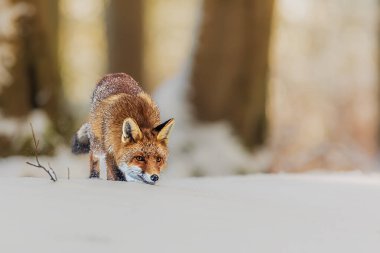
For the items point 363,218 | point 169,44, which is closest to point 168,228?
point 363,218

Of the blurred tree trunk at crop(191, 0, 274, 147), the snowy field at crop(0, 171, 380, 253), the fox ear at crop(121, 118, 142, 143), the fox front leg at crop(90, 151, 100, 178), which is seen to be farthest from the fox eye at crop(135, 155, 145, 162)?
the blurred tree trunk at crop(191, 0, 274, 147)

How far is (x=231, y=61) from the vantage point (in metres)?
11.2

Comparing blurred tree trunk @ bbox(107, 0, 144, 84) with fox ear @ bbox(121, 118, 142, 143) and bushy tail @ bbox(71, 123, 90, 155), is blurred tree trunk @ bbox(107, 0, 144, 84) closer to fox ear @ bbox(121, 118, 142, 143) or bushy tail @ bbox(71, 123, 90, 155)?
bushy tail @ bbox(71, 123, 90, 155)

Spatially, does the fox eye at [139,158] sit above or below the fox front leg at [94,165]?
above

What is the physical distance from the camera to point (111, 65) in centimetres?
1622

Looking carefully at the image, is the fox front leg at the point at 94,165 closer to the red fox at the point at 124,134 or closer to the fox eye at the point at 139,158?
the red fox at the point at 124,134

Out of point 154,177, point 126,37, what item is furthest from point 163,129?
point 126,37

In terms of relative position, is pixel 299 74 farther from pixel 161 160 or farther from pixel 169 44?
pixel 161 160

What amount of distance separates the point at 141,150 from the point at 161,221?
1150 mm

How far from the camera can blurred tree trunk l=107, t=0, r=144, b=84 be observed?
53.3ft

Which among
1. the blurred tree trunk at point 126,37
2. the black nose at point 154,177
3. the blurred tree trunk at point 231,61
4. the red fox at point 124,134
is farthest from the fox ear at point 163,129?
the blurred tree trunk at point 126,37

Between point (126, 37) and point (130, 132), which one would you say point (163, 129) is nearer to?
point (130, 132)

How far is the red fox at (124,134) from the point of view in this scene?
592 cm

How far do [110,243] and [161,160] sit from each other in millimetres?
1575
